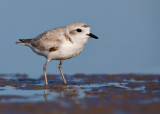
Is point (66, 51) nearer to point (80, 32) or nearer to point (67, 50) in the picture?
point (67, 50)

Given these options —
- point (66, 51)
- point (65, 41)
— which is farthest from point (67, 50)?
point (65, 41)

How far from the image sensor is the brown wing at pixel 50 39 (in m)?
10.4

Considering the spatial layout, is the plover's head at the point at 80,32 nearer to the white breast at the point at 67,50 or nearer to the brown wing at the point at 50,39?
the white breast at the point at 67,50

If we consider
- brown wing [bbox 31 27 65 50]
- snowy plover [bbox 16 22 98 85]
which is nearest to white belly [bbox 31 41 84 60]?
snowy plover [bbox 16 22 98 85]

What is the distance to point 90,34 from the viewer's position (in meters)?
10.1

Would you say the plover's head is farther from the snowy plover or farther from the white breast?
the white breast

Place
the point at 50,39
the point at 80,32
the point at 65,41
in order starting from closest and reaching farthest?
the point at 80,32 → the point at 65,41 → the point at 50,39

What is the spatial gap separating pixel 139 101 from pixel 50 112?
2.55m

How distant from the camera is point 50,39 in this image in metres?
10.7

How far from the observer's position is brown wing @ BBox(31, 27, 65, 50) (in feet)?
34.2

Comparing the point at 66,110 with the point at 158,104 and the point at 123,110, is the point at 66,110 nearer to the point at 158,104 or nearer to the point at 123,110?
the point at 123,110

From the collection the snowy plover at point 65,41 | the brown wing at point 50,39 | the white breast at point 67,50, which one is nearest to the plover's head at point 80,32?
the snowy plover at point 65,41

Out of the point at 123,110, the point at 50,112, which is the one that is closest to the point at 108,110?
the point at 123,110

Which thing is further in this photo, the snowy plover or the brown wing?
the brown wing
